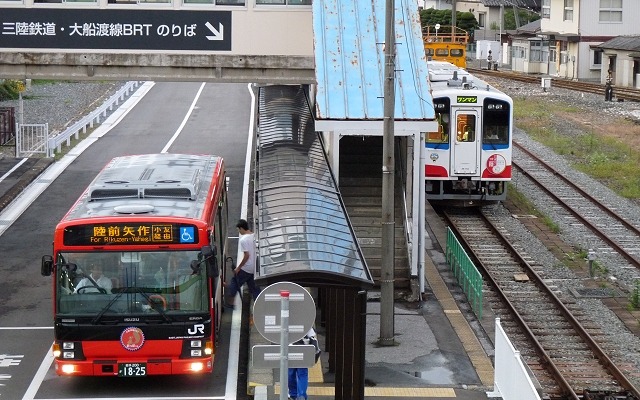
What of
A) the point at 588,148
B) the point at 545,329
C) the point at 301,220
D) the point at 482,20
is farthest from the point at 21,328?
the point at 482,20

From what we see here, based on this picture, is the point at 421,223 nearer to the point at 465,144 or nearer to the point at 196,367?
the point at 196,367

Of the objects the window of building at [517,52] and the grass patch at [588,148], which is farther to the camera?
the window of building at [517,52]

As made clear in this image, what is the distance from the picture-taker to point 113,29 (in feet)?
73.5

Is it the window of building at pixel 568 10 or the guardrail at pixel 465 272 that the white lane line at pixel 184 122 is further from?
the window of building at pixel 568 10

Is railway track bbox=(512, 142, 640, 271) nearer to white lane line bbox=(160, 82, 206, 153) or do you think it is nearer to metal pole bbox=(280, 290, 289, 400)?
white lane line bbox=(160, 82, 206, 153)

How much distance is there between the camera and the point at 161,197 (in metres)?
14.5

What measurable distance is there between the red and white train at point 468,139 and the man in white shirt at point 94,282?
14.3 meters

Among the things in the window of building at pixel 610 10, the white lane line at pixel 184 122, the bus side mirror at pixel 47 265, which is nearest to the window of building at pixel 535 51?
the window of building at pixel 610 10

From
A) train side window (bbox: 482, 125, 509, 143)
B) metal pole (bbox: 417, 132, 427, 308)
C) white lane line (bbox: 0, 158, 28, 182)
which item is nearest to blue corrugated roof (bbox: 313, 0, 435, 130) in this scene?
metal pole (bbox: 417, 132, 427, 308)

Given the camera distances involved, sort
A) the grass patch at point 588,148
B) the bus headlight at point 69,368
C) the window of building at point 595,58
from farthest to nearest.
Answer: the window of building at point 595,58, the grass patch at point 588,148, the bus headlight at point 69,368

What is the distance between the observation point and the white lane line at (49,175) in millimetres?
25984

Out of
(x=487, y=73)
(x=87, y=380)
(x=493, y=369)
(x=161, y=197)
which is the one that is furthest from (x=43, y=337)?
(x=487, y=73)

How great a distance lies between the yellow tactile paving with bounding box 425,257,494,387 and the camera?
15235mm

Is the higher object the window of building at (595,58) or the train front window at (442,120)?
the window of building at (595,58)
